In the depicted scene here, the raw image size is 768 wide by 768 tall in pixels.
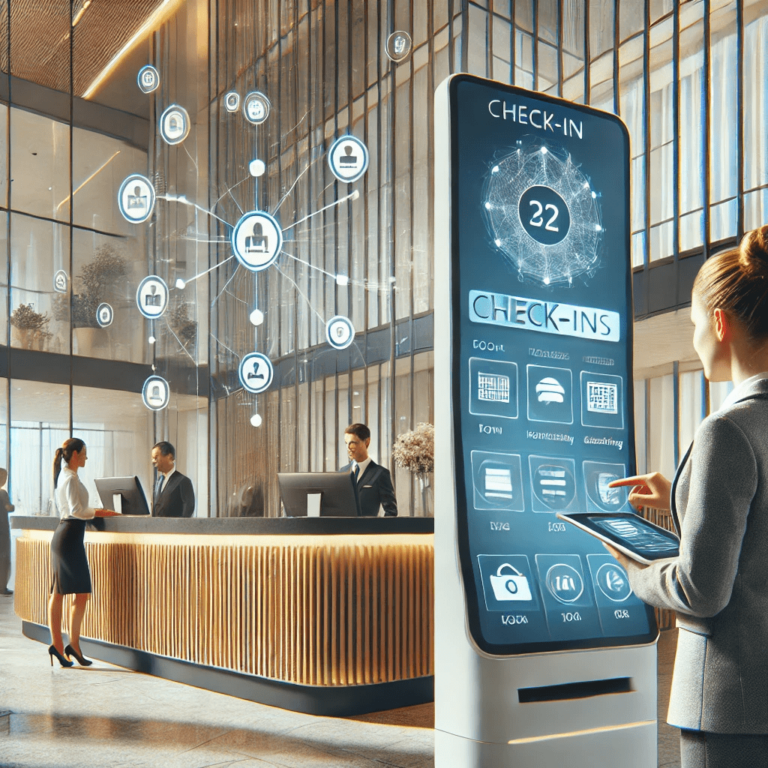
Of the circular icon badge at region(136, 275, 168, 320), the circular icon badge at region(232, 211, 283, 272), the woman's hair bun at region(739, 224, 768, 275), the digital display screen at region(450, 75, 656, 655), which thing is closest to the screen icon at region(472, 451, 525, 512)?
the digital display screen at region(450, 75, 656, 655)

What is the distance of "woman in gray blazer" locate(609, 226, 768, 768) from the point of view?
3.70 ft

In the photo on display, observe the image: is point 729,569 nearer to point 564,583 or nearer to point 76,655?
point 564,583

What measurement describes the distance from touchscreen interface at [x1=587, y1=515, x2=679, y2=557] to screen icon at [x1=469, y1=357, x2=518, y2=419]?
0.56 metres

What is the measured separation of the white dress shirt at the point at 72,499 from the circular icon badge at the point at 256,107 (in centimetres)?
563

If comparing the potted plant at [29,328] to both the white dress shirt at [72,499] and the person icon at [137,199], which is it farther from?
the white dress shirt at [72,499]

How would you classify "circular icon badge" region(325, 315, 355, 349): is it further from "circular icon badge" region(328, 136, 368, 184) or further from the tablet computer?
the tablet computer

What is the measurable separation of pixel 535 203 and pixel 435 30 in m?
8.62

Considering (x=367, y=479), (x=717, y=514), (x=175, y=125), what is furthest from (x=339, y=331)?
(x=717, y=514)

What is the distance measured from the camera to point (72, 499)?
19.2ft

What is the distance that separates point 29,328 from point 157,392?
2751 mm

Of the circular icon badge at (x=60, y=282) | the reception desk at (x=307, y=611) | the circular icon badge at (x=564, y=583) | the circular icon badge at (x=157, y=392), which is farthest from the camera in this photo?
the circular icon badge at (x=60, y=282)

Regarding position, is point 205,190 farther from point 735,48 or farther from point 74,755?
point 74,755

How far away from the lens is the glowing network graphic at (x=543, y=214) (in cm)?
211

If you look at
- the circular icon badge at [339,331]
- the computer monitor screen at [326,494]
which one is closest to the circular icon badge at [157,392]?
the circular icon badge at [339,331]
